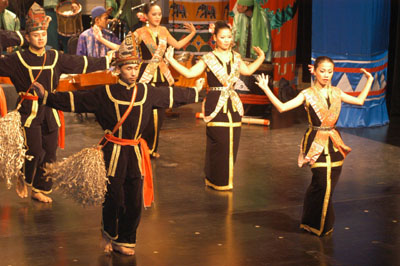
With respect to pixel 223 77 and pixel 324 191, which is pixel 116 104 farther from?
pixel 223 77

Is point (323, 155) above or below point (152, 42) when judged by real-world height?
below

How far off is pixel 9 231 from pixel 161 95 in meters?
1.59

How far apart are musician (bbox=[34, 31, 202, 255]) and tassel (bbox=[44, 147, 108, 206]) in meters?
0.14

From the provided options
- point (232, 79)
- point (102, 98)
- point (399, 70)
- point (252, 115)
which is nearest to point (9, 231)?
point (102, 98)

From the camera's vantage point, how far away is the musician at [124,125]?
177 inches

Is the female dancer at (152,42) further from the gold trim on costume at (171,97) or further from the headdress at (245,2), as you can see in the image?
the headdress at (245,2)

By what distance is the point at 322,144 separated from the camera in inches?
199

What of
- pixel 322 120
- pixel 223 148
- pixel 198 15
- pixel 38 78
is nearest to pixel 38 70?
pixel 38 78

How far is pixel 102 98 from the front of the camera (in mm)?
4488

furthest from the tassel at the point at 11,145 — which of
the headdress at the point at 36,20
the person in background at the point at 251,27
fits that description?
the person in background at the point at 251,27

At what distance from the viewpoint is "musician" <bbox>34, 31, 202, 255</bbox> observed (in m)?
4.50

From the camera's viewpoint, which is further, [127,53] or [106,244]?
[106,244]

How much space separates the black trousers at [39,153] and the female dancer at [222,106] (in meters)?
1.35

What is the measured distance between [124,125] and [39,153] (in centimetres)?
156
